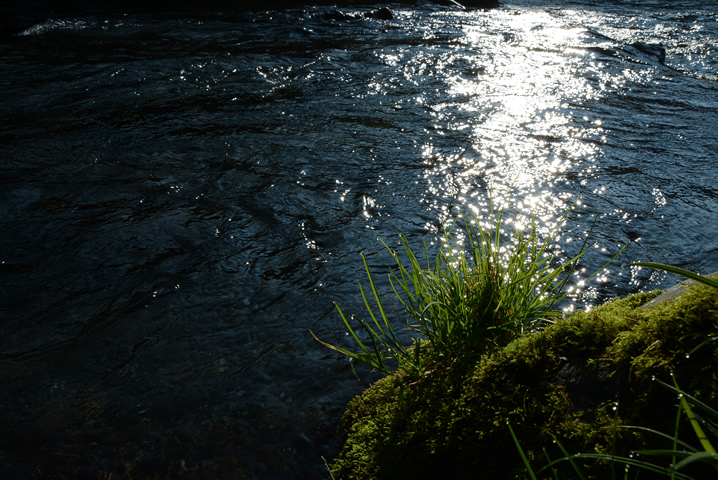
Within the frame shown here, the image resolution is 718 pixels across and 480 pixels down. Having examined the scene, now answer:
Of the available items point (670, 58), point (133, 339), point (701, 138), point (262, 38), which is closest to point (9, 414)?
point (133, 339)

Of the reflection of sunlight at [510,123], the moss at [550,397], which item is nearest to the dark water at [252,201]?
the reflection of sunlight at [510,123]

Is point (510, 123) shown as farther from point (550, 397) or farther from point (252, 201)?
point (550, 397)

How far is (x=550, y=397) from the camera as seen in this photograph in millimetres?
1764

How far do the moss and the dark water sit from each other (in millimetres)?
542

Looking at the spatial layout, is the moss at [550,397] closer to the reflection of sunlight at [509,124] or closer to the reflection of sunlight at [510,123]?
the reflection of sunlight at [509,124]

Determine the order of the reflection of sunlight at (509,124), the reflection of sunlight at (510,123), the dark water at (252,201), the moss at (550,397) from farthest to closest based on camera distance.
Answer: the reflection of sunlight at (510,123), the reflection of sunlight at (509,124), the dark water at (252,201), the moss at (550,397)

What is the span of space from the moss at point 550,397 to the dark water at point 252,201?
0.54 metres

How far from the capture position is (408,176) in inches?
201

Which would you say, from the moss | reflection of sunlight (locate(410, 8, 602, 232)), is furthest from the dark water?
the moss

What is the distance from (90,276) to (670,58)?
11.1 meters

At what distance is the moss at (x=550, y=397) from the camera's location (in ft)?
4.97

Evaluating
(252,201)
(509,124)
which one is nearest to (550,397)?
(252,201)

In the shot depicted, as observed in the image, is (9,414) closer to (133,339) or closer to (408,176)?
(133,339)

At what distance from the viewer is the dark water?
2588 mm
